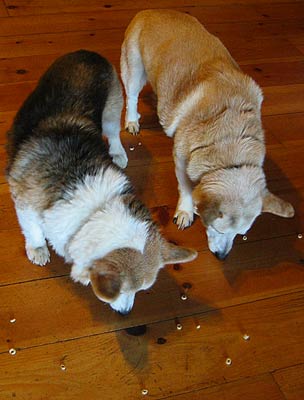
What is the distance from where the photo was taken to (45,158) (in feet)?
5.59

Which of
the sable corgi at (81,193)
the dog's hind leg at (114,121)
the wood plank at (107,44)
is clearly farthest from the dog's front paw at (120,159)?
the wood plank at (107,44)

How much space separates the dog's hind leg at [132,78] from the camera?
8.40 feet

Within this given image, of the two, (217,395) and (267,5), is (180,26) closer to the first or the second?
(217,395)

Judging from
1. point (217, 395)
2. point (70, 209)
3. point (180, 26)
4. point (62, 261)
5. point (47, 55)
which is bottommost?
point (217, 395)

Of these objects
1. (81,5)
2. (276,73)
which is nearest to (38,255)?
(276,73)

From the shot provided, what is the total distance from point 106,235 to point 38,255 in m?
0.68

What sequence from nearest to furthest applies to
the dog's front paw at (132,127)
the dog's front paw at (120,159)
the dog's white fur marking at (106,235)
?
the dog's white fur marking at (106,235)
the dog's front paw at (120,159)
the dog's front paw at (132,127)

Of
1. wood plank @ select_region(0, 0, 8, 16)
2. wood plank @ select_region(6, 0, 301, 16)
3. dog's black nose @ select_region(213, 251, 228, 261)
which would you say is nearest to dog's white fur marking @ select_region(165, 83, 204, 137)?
dog's black nose @ select_region(213, 251, 228, 261)

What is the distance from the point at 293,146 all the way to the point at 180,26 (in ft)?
3.22

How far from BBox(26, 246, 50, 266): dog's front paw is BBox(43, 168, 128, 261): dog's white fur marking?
368 mm

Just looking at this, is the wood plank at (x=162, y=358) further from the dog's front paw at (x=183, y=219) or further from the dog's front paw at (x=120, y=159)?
the dog's front paw at (x=120, y=159)

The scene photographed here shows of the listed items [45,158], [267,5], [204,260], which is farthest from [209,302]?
[267,5]

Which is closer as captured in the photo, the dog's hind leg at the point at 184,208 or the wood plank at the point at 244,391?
the wood plank at the point at 244,391

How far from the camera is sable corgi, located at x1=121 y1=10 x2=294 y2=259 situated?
5.95ft
